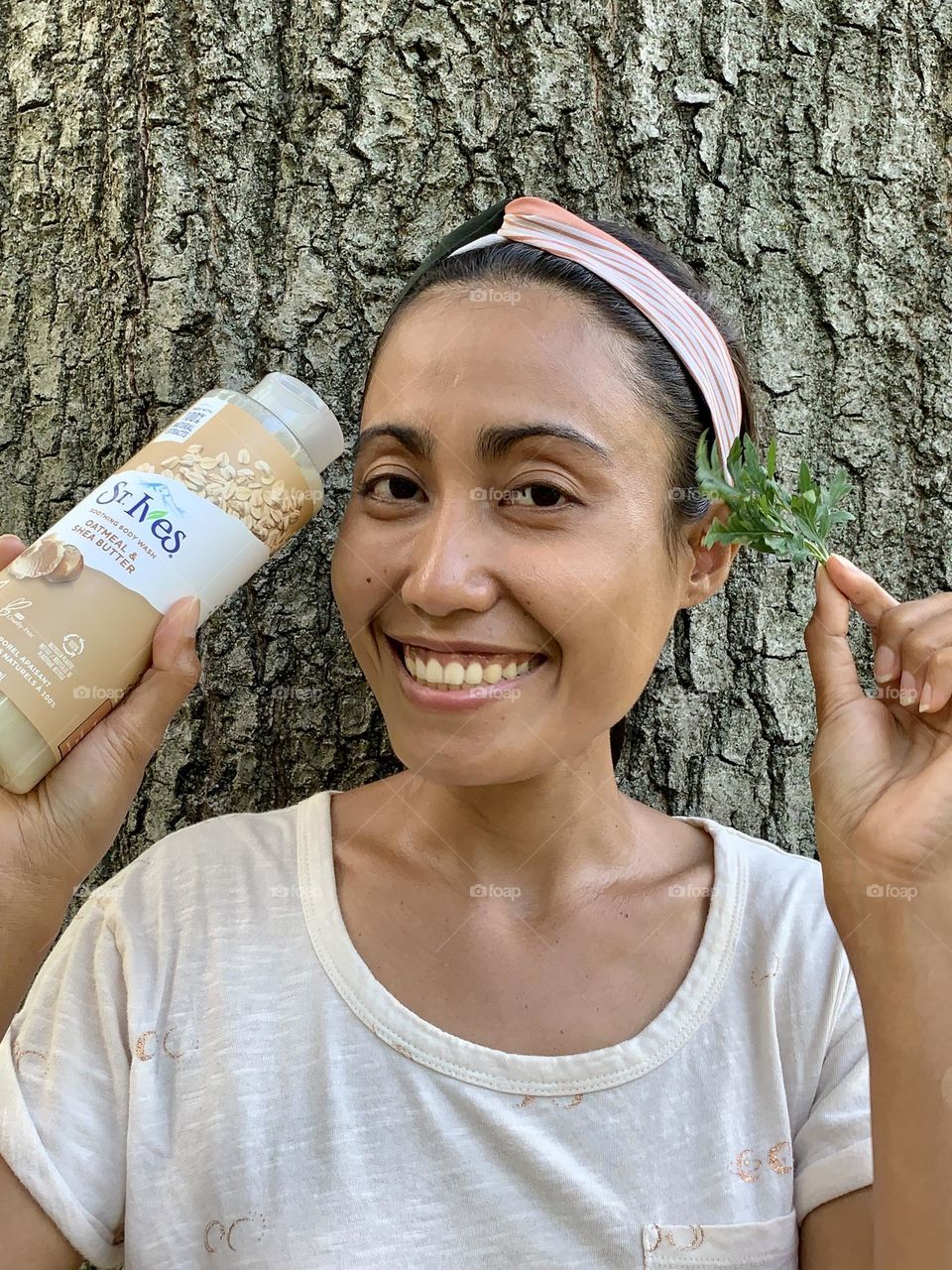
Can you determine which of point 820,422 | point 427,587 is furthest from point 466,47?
point 427,587

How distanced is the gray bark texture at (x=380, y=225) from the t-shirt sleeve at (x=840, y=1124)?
20.3 inches

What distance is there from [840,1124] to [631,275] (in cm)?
104

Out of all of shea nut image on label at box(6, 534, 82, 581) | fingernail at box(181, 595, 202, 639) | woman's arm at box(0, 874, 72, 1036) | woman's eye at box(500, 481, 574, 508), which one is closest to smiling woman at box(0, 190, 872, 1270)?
woman's eye at box(500, 481, 574, 508)

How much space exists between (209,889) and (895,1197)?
84 cm

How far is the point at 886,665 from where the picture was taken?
1.25m

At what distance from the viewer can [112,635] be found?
3.70 feet

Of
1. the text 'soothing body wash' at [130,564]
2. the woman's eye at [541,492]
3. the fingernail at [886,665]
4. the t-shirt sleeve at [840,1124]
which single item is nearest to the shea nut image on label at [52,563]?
the text 'soothing body wash' at [130,564]

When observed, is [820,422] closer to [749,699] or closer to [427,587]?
[749,699]

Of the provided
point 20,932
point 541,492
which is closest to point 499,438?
point 541,492

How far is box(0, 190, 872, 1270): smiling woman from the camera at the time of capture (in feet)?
4.12

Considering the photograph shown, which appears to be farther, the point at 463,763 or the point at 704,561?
the point at 704,561

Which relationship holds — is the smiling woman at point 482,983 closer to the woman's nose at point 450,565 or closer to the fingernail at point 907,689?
the woman's nose at point 450,565

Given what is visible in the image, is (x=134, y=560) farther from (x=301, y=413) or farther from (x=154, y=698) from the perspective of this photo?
(x=301, y=413)

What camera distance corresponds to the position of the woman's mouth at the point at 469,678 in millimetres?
1274
